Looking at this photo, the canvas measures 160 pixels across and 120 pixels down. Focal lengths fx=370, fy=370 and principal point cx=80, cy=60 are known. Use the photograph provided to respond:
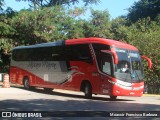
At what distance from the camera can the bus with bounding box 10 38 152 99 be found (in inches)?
768

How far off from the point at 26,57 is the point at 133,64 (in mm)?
9655

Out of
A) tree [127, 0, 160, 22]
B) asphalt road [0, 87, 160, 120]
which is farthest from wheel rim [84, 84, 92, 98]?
tree [127, 0, 160, 22]

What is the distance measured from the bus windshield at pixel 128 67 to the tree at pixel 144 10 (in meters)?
30.2

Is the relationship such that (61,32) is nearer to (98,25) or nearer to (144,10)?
(98,25)

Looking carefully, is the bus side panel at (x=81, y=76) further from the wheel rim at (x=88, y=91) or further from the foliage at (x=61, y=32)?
the foliage at (x=61, y=32)

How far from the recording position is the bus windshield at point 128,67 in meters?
19.4

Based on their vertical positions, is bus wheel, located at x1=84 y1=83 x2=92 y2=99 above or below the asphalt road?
above

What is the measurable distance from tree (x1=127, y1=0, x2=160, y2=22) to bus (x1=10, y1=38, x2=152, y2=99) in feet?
91.0

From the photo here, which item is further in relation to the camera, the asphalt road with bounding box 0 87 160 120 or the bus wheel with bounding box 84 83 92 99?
the bus wheel with bounding box 84 83 92 99

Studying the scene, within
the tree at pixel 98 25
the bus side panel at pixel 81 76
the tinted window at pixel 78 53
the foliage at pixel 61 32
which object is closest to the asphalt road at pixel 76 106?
the bus side panel at pixel 81 76

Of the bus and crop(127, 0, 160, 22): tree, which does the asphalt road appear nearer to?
the bus

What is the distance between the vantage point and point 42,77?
25.2m

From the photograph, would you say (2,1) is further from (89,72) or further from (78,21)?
(78,21)

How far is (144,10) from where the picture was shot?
168 ft
